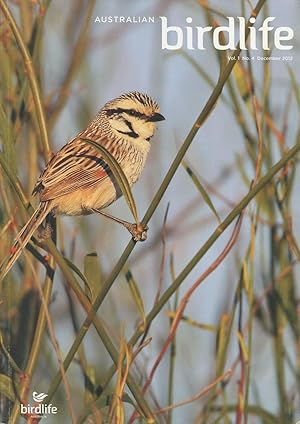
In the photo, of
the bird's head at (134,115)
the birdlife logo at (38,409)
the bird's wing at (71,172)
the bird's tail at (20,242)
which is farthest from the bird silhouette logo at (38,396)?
the bird's head at (134,115)

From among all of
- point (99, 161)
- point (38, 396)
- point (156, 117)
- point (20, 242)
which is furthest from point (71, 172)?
point (38, 396)

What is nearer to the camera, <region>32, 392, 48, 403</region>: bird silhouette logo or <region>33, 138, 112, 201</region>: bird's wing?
<region>32, 392, 48, 403</region>: bird silhouette logo

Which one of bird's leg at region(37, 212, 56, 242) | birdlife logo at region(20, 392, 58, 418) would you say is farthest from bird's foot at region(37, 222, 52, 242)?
birdlife logo at region(20, 392, 58, 418)

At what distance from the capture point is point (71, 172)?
5.29ft

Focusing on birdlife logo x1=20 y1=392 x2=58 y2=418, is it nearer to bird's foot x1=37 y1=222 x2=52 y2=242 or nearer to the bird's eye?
bird's foot x1=37 y1=222 x2=52 y2=242

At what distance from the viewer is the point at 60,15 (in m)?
1.74

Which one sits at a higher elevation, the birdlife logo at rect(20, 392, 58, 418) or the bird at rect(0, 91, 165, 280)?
the bird at rect(0, 91, 165, 280)

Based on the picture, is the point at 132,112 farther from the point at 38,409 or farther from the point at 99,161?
the point at 38,409

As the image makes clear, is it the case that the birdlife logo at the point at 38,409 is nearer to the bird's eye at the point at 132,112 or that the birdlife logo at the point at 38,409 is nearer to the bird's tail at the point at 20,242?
the bird's tail at the point at 20,242

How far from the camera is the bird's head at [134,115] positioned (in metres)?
1.62

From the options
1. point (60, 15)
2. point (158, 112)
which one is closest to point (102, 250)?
point (158, 112)

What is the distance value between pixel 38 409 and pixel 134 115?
0.57 meters

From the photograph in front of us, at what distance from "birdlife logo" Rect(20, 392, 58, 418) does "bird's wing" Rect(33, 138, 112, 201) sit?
13.5 inches

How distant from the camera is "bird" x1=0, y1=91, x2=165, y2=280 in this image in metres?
1.55
